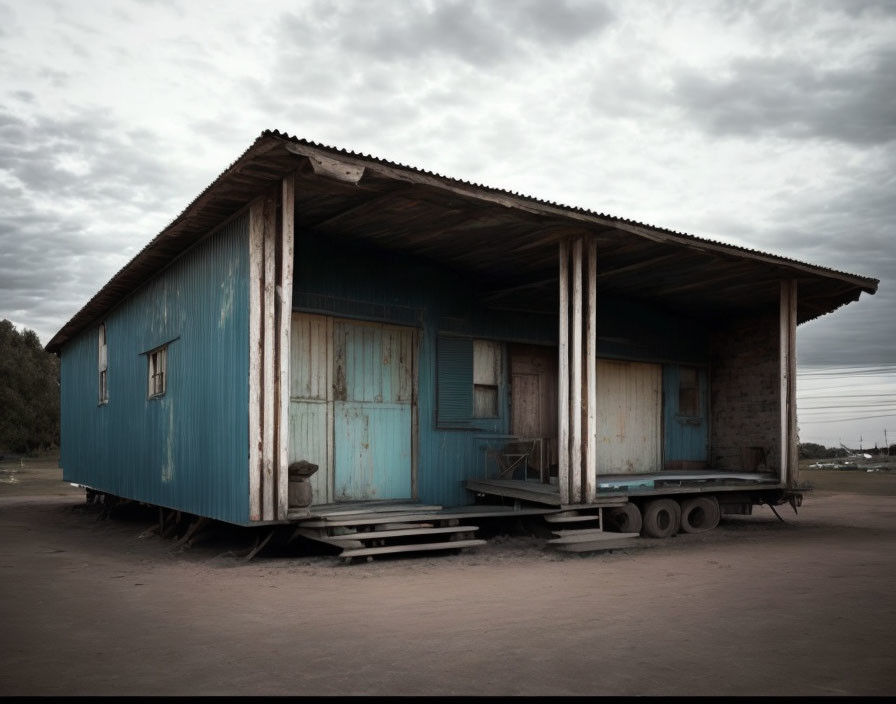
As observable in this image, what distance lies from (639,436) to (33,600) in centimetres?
1161

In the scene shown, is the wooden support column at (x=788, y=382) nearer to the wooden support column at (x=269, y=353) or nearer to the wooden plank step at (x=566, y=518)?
the wooden plank step at (x=566, y=518)

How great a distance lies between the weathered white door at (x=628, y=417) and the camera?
51.6ft

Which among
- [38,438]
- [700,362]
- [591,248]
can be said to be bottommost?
[38,438]

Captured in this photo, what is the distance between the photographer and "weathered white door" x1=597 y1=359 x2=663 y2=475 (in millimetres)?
15734

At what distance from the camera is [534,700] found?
14.8 ft

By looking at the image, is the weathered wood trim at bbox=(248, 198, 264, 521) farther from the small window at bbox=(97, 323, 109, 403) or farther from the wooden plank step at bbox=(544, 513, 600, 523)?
the small window at bbox=(97, 323, 109, 403)

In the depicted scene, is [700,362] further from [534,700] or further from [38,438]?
[38,438]

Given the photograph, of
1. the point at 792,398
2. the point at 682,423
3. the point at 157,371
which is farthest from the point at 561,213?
the point at 682,423

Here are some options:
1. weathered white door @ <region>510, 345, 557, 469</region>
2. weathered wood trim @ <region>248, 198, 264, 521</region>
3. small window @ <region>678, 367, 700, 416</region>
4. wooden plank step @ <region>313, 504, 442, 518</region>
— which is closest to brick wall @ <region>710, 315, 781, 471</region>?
small window @ <region>678, 367, 700, 416</region>

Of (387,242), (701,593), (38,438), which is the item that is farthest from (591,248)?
(38,438)

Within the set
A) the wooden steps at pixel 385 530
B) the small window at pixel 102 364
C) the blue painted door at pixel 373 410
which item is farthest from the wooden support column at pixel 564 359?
the small window at pixel 102 364

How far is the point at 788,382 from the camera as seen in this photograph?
14461 mm

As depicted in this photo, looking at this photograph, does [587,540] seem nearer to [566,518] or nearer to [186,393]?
[566,518]

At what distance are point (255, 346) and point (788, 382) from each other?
967 cm
